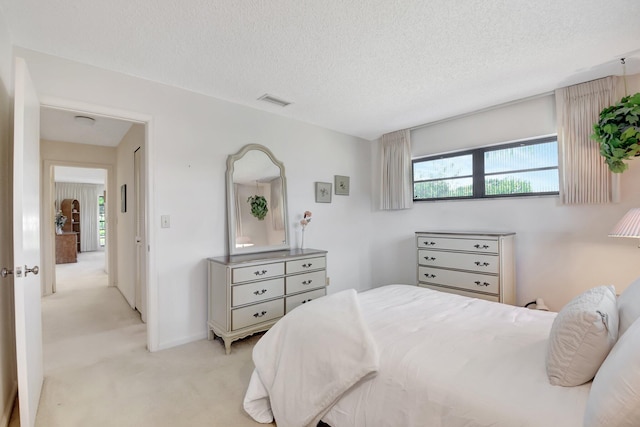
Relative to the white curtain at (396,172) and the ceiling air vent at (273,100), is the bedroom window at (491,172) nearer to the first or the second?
the white curtain at (396,172)

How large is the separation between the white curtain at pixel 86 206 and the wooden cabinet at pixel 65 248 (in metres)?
2.31

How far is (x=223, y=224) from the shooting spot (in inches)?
119

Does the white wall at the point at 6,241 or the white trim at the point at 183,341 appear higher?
the white wall at the point at 6,241

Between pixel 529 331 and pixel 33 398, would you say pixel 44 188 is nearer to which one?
pixel 33 398

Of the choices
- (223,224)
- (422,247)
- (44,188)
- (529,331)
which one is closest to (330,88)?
(223,224)

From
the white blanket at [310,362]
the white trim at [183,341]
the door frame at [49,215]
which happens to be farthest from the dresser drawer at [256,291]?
the door frame at [49,215]

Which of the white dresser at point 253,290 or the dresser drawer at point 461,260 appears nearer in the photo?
the white dresser at point 253,290

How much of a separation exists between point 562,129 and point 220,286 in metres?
3.51

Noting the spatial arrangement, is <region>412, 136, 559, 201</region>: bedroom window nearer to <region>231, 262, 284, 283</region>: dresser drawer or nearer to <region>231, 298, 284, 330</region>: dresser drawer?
<region>231, 262, 284, 283</region>: dresser drawer

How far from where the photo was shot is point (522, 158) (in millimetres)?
3154

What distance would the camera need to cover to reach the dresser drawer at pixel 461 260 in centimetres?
286

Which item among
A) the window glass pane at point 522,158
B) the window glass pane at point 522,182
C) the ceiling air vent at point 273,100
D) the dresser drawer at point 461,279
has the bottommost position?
the dresser drawer at point 461,279

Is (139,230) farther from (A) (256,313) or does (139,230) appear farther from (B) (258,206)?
(A) (256,313)

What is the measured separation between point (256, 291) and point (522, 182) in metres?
2.98
